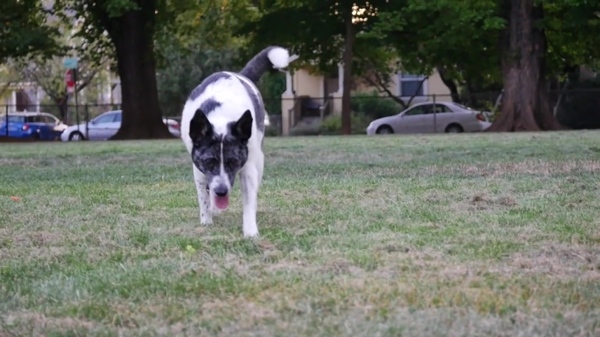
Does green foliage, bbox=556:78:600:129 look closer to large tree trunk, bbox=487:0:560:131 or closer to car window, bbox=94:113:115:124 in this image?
large tree trunk, bbox=487:0:560:131

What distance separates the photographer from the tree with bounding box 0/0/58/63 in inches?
1458

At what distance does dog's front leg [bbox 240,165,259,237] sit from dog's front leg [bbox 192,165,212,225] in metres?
0.39

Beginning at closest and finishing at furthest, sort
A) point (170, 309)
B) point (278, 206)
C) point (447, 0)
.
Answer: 1. point (170, 309)
2. point (278, 206)
3. point (447, 0)

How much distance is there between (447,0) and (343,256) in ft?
99.3

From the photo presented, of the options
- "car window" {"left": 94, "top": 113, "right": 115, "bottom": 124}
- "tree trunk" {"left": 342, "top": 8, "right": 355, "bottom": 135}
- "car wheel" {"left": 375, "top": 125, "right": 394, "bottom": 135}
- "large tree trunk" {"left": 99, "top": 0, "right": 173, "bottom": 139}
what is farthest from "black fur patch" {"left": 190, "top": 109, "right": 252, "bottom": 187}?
"car window" {"left": 94, "top": 113, "right": 115, "bottom": 124}

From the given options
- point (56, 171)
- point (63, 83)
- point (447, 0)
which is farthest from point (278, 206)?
point (63, 83)

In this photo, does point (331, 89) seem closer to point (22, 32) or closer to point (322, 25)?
point (322, 25)

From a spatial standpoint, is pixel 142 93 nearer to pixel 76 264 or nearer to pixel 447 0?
pixel 447 0

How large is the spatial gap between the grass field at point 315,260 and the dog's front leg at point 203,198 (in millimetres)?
130

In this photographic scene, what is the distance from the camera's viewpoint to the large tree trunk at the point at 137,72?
37250mm

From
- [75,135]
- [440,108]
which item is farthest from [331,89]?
[75,135]

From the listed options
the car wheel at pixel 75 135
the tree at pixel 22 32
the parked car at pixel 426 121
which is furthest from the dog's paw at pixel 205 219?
the car wheel at pixel 75 135

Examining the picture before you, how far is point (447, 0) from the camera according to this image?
35.5 meters

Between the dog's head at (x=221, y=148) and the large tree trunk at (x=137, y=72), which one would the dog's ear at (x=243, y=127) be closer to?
the dog's head at (x=221, y=148)
